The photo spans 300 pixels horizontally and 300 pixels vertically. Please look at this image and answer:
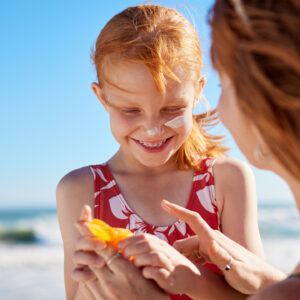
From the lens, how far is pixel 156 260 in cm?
190

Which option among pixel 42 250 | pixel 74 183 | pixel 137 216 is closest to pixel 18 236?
pixel 42 250

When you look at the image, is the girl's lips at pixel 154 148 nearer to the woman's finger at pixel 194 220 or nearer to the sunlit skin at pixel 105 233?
the woman's finger at pixel 194 220

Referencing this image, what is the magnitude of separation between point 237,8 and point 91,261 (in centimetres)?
121

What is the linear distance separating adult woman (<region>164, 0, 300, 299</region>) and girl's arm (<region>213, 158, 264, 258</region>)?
124cm

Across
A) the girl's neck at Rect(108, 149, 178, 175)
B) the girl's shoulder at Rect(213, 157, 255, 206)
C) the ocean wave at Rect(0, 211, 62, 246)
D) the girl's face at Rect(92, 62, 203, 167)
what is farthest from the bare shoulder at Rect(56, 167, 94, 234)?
the ocean wave at Rect(0, 211, 62, 246)

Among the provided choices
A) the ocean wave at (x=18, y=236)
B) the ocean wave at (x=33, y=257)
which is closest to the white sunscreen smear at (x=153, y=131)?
the ocean wave at (x=33, y=257)

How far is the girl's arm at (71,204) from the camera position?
301 cm

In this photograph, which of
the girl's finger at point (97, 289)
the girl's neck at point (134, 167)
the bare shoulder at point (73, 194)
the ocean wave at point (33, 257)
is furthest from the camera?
the ocean wave at point (33, 257)

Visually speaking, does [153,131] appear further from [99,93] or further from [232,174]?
[232,174]

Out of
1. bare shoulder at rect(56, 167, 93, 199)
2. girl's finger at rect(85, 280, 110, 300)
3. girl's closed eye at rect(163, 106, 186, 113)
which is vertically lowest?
girl's finger at rect(85, 280, 110, 300)

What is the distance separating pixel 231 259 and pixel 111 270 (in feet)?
2.02

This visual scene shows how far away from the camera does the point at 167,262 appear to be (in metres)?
1.93

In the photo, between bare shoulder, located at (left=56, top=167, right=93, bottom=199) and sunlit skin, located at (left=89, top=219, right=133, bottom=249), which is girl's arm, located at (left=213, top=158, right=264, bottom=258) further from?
sunlit skin, located at (left=89, top=219, right=133, bottom=249)

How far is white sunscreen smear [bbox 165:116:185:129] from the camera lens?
2.83 m
